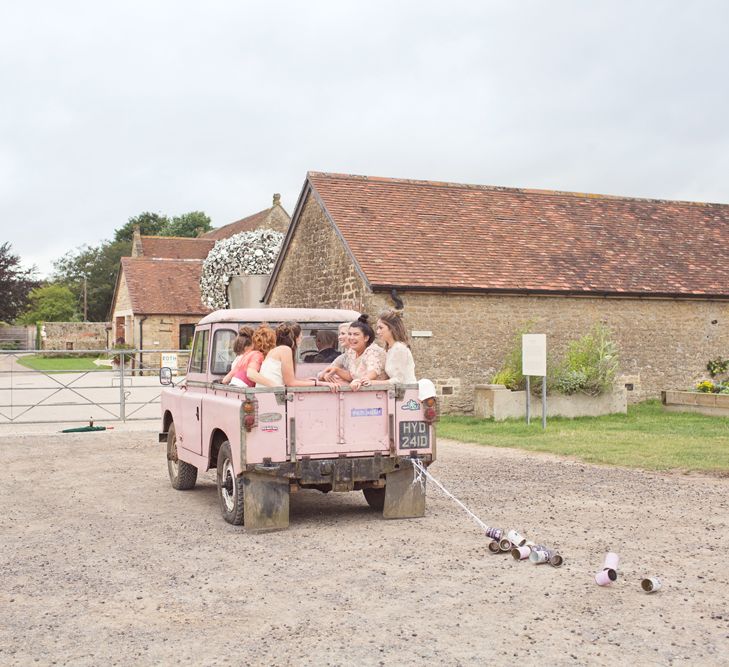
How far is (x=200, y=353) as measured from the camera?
1055 centimetres

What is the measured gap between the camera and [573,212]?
25266mm

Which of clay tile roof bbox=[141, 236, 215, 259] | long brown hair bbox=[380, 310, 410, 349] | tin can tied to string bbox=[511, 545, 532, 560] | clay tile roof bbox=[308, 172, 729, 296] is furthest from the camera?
clay tile roof bbox=[141, 236, 215, 259]

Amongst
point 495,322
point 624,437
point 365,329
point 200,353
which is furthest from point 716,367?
point 365,329

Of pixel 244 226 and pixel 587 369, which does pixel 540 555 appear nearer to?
pixel 587 369

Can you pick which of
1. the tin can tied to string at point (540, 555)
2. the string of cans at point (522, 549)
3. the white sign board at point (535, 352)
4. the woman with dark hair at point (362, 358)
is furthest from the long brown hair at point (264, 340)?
the white sign board at point (535, 352)

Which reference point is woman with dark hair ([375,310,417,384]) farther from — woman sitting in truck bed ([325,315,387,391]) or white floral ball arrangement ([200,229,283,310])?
white floral ball arrangement ([200,229,283,310])

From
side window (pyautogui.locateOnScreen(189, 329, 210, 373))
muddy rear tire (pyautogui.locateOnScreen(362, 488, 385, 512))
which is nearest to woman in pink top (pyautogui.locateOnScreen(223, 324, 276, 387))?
side window (pyautogui.locateOnScreen(189, 329, 210, 373))

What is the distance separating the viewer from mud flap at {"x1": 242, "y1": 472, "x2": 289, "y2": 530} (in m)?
8.21

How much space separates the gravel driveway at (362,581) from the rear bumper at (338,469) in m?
0.45

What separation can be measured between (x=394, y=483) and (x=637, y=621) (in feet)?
11.7

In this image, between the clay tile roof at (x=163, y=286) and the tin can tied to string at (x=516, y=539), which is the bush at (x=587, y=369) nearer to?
the tin can tied to string at (x=516, y=539)

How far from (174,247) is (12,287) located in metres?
21.4

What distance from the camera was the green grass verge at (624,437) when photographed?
42.3ft

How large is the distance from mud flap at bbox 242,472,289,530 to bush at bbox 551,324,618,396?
39.7 ft
